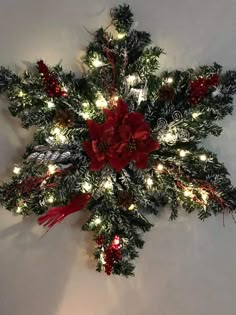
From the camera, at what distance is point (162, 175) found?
1.10 meters

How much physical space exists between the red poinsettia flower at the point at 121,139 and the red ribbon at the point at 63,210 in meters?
0.12

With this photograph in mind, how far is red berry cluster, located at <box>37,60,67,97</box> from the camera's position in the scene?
1.04 meters

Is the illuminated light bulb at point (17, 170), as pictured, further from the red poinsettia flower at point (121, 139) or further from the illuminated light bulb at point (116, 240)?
the illuminated light bulb at point (116, 240)

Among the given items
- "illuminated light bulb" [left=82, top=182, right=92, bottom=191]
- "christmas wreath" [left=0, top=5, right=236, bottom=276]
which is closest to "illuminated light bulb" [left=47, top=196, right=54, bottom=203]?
"christmas wreath" [left=0, top=5, right=236, bottom=276]

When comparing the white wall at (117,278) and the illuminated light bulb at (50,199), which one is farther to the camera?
the white wall at (117,278)

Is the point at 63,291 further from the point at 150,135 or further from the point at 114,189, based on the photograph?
the point at 150,135

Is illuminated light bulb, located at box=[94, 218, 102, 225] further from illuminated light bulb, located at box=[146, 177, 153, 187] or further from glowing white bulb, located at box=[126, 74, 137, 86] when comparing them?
glowing white bulb, located at box=[126, 74, 137, 86]

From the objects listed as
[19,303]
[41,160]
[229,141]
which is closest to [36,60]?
[41,160]

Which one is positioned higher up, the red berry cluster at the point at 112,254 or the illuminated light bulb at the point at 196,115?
the illuminated light bulb at the point at 196,115

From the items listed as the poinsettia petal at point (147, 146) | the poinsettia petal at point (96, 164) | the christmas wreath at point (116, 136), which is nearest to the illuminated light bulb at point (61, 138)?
the christmas wreath at point (116, 136)

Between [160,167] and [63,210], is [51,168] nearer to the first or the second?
[63,210]

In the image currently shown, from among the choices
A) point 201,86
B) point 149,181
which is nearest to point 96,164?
point 149,181

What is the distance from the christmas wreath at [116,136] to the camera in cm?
108

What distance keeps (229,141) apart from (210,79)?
23cm
